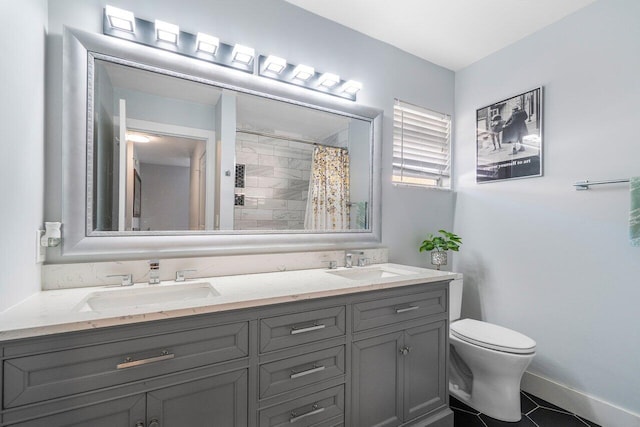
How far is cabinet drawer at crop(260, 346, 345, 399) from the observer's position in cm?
121

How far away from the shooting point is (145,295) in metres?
1.37

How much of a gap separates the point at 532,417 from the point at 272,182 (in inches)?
82.9

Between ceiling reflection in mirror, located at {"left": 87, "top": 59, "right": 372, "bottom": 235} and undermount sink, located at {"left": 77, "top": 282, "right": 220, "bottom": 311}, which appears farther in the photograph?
ceiling reflection in mirror, located at {"left": 87, "top": 59, "right": 372, "bottom": 235}

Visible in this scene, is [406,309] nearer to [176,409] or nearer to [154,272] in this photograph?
[176,409]

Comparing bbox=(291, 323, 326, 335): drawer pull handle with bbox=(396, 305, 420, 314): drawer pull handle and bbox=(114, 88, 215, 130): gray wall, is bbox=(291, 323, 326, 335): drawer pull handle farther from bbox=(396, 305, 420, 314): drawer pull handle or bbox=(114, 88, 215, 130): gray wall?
bbox=(114, 88, 215, 130): gray wall

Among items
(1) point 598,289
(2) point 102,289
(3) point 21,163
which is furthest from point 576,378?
(3) point 21,163

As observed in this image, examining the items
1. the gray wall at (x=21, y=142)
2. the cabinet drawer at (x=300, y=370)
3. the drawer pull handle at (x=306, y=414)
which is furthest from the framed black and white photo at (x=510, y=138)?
the gray wall at (x=21, y=142)

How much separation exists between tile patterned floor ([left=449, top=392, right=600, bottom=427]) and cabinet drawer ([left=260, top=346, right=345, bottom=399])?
103cm

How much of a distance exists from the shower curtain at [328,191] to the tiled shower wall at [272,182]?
2.0 inches

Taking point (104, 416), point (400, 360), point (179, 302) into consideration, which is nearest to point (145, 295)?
point (179, 302)

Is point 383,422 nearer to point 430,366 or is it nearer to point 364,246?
point 430,366

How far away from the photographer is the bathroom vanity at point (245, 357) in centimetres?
89

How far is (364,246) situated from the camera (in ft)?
7.19

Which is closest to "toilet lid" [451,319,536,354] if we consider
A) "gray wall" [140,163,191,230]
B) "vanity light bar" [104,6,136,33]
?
"gray wall" [140,163,191,230]
